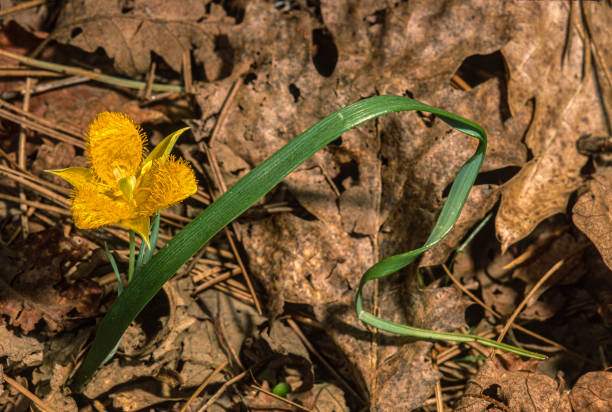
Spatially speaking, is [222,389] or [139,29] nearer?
[222,389]

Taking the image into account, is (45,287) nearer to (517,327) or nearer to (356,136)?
(356,136)

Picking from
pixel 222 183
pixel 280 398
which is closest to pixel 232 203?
pixel 222 183

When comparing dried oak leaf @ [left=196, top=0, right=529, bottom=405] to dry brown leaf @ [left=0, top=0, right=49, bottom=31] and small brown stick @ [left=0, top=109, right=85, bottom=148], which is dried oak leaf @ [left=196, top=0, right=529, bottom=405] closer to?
small brown stick @ [left=0, top=109, right=85, bottom=148]

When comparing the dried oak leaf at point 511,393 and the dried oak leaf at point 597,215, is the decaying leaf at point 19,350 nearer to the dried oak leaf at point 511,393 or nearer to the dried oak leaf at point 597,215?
the dried oak leaf at point 511,393

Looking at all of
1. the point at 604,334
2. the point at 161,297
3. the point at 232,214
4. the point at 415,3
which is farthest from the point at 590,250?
the point at 161,297

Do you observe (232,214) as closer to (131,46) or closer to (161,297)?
(161,297)

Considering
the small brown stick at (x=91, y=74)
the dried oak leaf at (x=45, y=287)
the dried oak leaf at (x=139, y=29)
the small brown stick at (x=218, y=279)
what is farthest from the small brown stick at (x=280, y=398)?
the dried oak leaf at (x=139, y=29)
